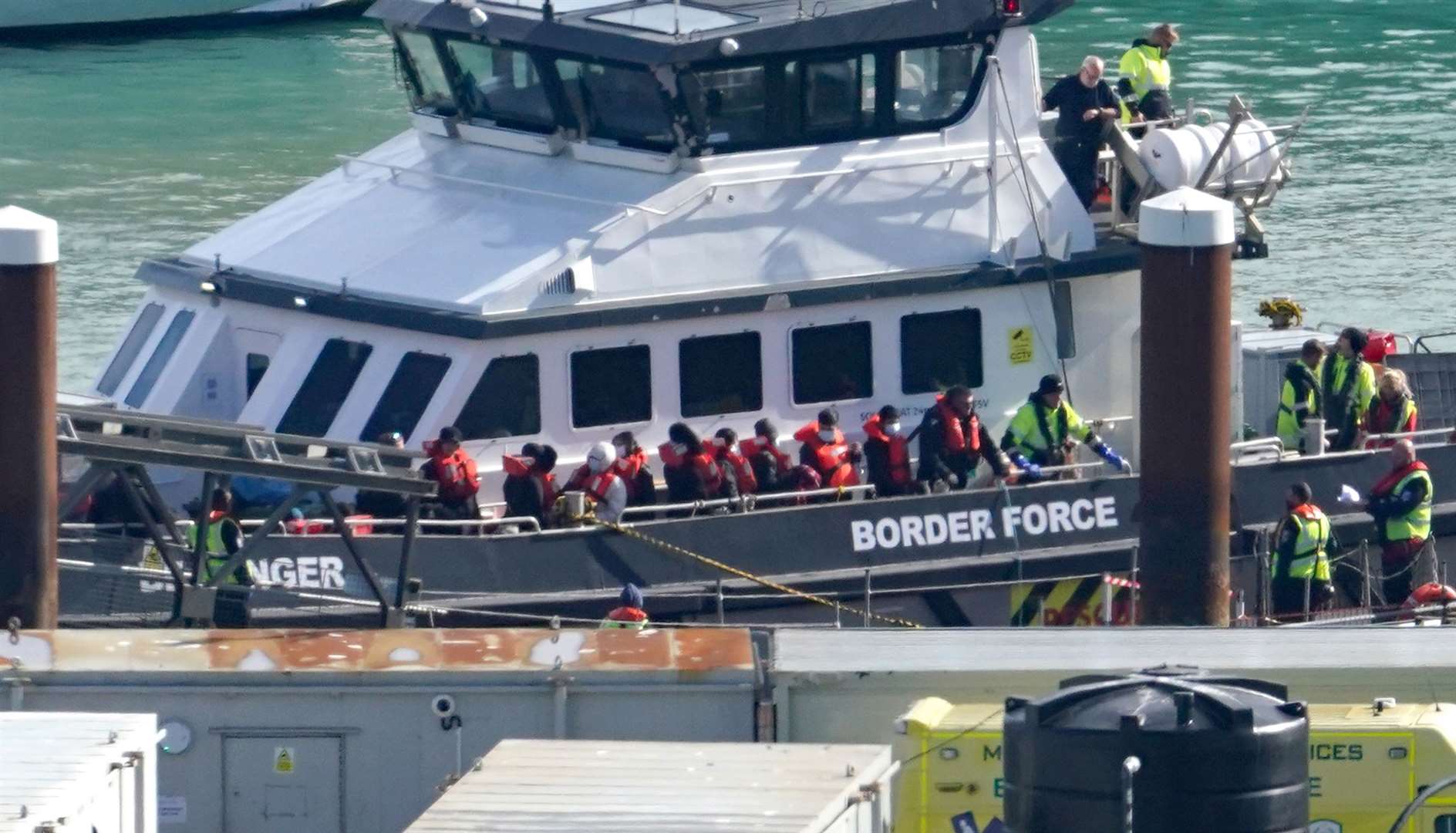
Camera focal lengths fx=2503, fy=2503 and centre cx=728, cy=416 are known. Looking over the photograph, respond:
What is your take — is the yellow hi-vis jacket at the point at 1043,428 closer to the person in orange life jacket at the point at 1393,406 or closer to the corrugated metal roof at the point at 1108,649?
the person in orange life jacket at the point at 1393,406

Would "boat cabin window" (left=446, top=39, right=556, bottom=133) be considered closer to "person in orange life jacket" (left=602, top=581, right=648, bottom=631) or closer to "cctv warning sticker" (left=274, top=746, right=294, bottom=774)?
"person in orange life jacket" (left=602, top=581, right=648, bottom=631)

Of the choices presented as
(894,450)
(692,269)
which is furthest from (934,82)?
(894,450)

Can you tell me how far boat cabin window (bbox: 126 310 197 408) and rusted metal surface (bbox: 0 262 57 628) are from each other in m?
2.37

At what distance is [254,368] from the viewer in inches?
476

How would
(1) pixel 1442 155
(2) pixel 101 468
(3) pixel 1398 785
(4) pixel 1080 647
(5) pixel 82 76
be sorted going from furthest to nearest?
(5) pixel 82 76 < (1) pixel 1442 155 < (2) pixel 101 468 < (4) pixel 1080 647 < (3) pixel 1398 785

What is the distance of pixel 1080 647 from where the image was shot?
871 cm

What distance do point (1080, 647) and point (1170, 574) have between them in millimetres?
1941

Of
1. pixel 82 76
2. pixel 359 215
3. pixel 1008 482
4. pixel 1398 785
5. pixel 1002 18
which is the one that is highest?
pixel 82 76

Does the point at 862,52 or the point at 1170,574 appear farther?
the point at 862,52

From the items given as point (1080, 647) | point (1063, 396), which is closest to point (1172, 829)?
point (1080, 647)

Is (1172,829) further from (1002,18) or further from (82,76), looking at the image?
(82,76)

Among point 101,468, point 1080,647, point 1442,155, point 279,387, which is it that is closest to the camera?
point 1080,647

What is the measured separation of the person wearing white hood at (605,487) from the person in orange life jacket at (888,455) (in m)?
1.23

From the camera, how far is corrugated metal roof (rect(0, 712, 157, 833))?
6773 millimetres
